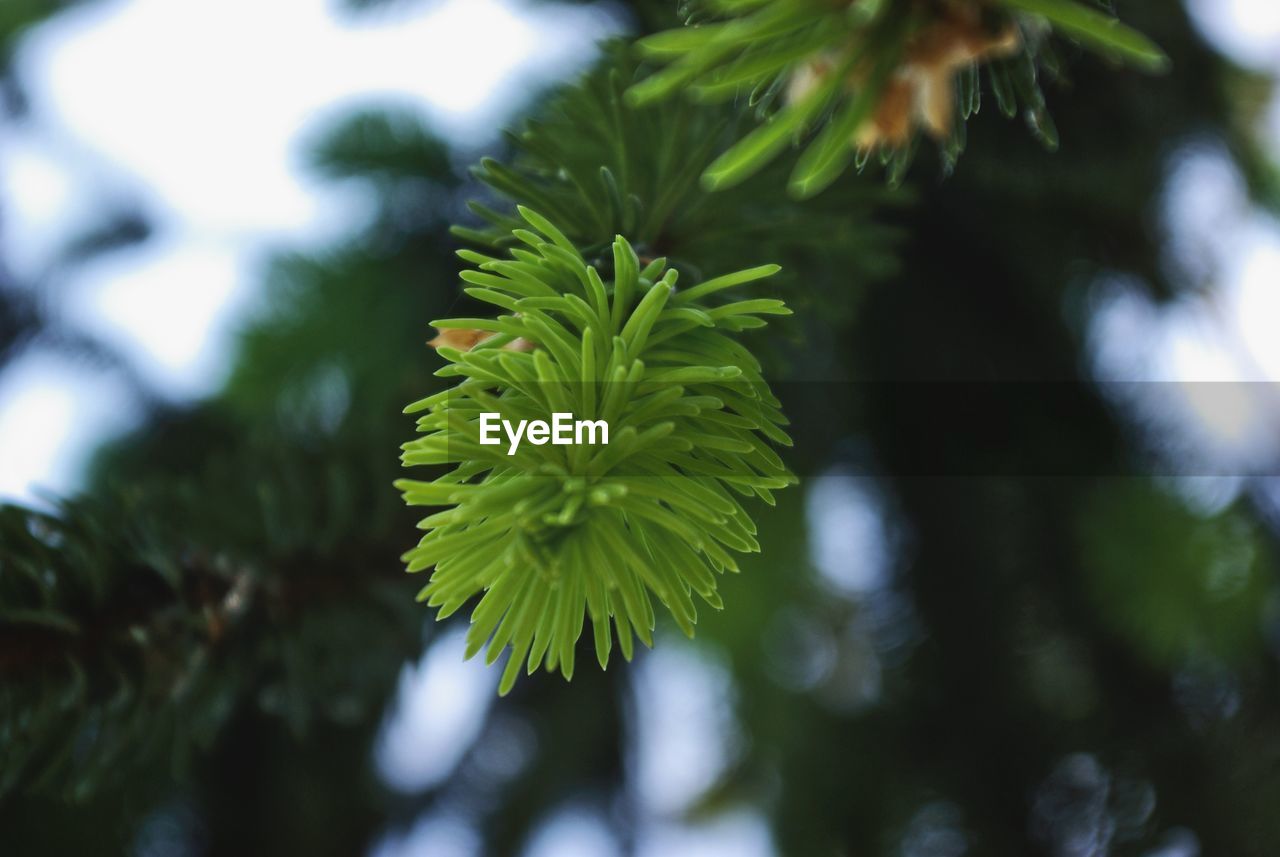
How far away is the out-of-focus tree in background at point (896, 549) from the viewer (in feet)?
2.10

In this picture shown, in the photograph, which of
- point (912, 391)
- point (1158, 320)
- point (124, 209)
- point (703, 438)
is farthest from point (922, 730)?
point (124, 209)

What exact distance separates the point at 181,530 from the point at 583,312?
11.4 inches

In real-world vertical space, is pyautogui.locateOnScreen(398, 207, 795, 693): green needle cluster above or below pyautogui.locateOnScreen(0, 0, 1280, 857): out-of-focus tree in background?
above

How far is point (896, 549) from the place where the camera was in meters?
0.80

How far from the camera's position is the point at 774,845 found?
0.83m

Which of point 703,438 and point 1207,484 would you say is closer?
point 703,438

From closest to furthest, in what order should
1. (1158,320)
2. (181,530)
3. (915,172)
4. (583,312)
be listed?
1. (583,312)
2. (181,530)
3. (915,172)
4. (1158,320)

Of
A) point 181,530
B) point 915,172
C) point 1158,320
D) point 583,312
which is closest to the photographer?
point 583,312

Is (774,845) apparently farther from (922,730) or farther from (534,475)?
(534,475)

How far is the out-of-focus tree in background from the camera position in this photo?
25.2 inches

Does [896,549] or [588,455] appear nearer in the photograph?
[588,455]

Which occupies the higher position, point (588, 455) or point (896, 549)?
point (588, 455)

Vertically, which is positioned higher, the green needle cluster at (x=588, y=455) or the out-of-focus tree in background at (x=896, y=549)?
the green needle cluster at (x=588, y=455)

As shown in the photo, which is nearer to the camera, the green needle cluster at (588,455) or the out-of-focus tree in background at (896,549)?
the green needle cluster at (588,455)
